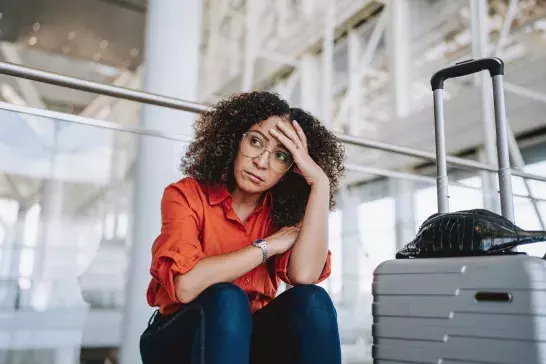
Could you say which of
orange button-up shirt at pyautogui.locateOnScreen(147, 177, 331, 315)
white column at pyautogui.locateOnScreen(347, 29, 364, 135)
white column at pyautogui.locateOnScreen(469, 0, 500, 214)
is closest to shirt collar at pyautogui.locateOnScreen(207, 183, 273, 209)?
orange button-up shirt at pyautogui.locateOnScreen(147, 177, 331, 315)

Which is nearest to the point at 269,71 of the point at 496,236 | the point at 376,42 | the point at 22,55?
the point at 376,42

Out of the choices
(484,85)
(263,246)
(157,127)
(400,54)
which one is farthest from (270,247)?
(400,54)

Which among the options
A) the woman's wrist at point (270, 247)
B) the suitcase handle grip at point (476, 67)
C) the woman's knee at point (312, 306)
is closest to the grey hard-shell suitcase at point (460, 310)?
the woman's knee at point (312, 306)

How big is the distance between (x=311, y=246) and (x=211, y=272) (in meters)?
0.26

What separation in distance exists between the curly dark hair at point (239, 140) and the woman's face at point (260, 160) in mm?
55

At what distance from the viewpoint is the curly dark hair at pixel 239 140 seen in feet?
4.03

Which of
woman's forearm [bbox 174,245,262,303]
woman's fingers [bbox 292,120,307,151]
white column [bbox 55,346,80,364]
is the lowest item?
white column [bbox 55,346,80,364]

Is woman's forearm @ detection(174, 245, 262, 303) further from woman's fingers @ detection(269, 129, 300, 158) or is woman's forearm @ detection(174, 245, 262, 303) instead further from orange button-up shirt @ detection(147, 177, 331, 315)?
woman's fingers @ detection(269, 129, 300, 158)

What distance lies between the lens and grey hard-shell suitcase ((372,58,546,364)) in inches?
32.4

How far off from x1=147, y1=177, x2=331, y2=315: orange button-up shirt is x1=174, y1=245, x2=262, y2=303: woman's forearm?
0.01 m

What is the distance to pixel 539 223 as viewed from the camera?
9.87 ft

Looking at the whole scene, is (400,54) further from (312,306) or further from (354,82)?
(312,306)

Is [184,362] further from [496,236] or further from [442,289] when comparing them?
[496,236]

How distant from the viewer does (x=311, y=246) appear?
1.13 meters
